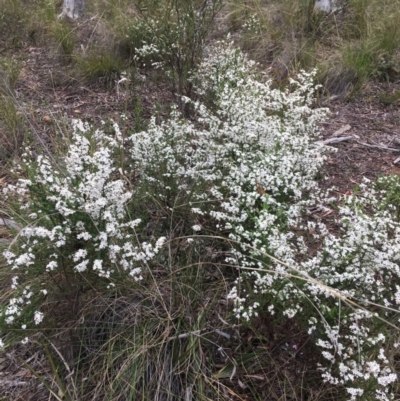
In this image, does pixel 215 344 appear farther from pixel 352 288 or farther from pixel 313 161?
pixel 313 161

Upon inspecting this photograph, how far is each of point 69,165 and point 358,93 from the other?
309 centimetres

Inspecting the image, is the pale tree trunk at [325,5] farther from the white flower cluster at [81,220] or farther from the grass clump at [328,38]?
the white flower cluster at [81,220]

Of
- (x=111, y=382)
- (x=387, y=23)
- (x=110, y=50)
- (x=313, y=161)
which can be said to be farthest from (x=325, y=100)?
(x=111, y=382)

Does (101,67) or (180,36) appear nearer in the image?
(180,36)

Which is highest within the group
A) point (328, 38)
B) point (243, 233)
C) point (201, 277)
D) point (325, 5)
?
point (325, 5)

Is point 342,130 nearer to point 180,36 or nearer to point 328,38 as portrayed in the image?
point 328,38

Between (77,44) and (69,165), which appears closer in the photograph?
(69,165)

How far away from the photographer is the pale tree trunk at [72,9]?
18.0 feet

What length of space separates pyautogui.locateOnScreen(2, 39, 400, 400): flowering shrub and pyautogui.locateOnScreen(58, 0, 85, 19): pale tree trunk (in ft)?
11.5

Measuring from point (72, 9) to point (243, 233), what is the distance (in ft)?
15.5

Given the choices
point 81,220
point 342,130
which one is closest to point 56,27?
point 342,130

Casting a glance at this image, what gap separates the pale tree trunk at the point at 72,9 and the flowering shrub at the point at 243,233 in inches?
138

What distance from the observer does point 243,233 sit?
1.99m

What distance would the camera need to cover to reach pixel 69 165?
83.3 inches
